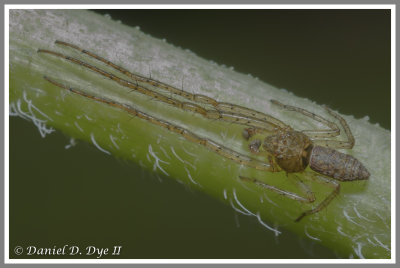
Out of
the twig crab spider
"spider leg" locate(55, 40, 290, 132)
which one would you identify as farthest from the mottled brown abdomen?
"spider leg" locate(55, 40, 290, 132)

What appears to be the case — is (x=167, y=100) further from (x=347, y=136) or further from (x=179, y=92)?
(x=347, y=136)

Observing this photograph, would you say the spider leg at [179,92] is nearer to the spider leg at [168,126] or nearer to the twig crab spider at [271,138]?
the twig crab spider at [271,138]

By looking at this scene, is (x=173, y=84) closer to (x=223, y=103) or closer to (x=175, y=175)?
(x=223, y=103)

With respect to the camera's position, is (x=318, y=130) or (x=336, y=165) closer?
(x=336, y=165)

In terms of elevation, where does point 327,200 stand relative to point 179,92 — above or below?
below

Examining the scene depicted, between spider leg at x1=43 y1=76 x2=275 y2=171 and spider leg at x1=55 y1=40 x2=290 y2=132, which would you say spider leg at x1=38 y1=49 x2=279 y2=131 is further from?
spider leg at x1=43 y1=76 x2=275 y2=171

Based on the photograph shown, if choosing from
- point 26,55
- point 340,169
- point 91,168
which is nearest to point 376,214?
point 340,169

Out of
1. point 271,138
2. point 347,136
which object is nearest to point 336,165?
point 347,136
